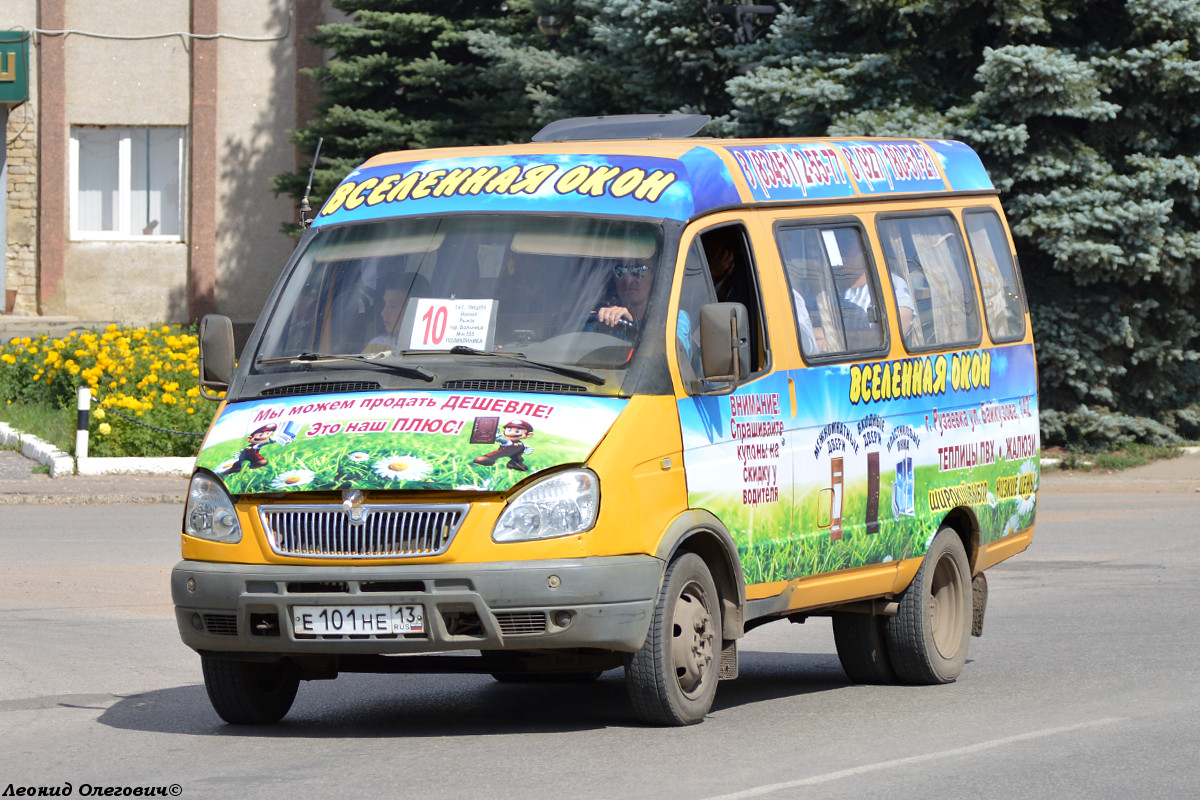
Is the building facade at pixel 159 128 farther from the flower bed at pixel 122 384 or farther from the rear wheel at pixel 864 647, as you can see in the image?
the rear wheel at pixel 864 647

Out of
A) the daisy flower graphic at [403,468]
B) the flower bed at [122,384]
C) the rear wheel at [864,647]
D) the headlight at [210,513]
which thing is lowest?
the flower bed at [122,384]

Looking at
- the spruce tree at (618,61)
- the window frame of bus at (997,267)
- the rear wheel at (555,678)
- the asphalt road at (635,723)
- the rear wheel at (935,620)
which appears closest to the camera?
the asphalt road at (635,723)

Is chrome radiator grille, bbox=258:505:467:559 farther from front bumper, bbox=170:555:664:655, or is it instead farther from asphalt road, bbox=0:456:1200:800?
asphalt road, bbox=0:456:1200:800

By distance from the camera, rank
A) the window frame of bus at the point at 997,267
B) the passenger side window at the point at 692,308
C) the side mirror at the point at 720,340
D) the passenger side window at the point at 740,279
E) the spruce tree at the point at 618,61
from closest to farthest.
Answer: the side mirror at the point at 720,340 → the passenger side window at the point at 692,308 → the passenger side window at the point at 740,279 → the window frame of bus at the point at 997,267 → the spruce tree at the point at 618,61

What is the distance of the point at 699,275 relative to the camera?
26.7 ft

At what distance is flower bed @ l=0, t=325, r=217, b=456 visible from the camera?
68.3 feet

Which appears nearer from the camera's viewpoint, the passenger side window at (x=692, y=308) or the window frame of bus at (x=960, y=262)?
the passenger side window at (x=692, y=308)

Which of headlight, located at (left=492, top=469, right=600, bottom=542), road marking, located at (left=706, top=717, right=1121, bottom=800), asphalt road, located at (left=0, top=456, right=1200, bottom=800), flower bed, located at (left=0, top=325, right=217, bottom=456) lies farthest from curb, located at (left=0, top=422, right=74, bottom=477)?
road marking, located at (left=706, top=717, right=1121, bottom=800)

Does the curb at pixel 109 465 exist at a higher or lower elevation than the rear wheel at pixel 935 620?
lower

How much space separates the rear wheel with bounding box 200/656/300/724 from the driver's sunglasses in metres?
2.18

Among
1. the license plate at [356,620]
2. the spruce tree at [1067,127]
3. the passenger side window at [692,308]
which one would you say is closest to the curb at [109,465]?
the spruce tree at [1067,127]

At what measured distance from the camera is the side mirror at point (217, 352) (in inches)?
322

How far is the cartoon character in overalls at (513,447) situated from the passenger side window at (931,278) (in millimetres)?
2994

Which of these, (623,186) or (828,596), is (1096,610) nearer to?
(828,596)
